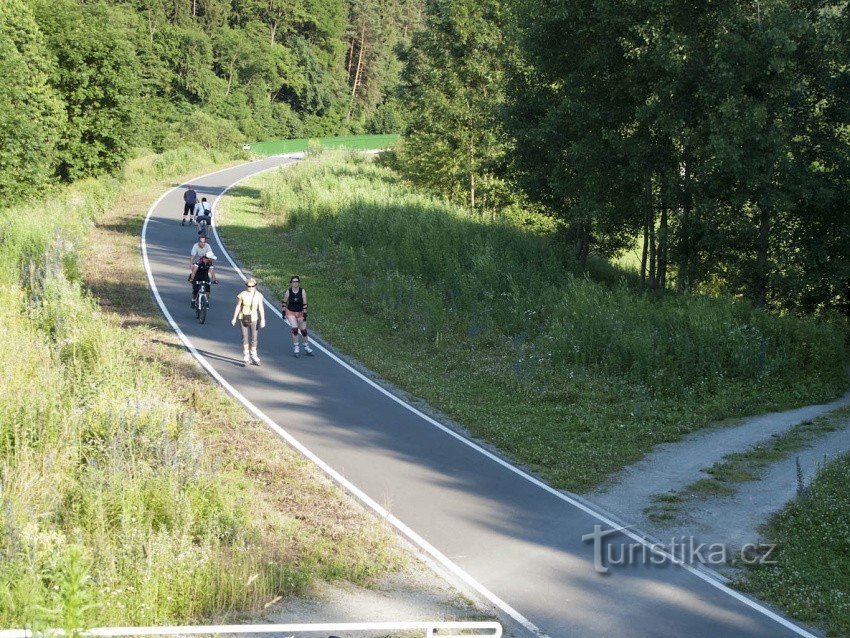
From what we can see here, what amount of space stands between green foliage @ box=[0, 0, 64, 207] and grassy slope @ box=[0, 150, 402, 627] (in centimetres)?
1573

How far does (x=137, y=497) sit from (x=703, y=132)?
1748cm

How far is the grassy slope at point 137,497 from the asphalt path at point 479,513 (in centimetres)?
70

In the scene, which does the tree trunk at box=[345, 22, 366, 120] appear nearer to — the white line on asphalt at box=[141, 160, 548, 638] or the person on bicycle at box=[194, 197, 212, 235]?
the person on bicycle at box=[194, 197, 212, 235]

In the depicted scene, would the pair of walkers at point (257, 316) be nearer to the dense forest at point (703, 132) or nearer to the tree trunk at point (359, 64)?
the dense forest at point (703, 132)

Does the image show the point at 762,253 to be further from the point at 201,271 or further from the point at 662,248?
the point at 201,271

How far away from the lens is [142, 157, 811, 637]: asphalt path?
900 centimetres

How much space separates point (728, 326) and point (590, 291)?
407 centimetres

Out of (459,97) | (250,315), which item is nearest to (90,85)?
(459,97)

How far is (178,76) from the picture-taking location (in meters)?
91.7

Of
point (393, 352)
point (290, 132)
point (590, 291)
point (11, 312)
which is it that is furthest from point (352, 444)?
point (290, 132)

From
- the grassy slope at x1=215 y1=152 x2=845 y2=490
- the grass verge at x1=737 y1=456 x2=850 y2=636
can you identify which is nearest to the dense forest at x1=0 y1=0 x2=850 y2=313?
the grassy slope at x1=215 y1=152 x2=845 y2=490

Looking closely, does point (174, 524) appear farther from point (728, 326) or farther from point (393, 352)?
point (728, 326)

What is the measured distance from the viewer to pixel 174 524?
9461 millimetres

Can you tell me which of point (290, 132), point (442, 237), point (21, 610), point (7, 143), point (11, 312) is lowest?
point (21, 610)
